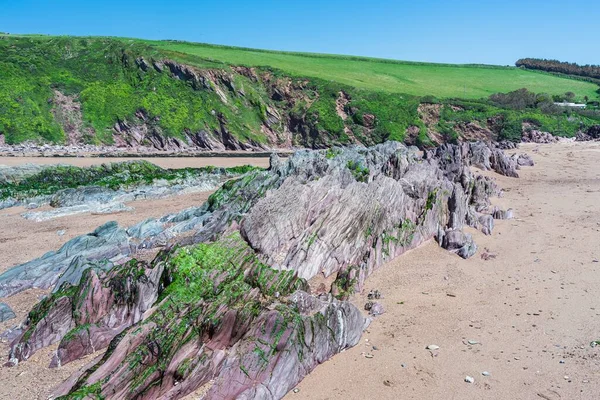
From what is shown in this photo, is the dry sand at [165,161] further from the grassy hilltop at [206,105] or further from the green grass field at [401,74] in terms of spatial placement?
the green grass field at [401,74]

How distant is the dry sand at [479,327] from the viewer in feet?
30.9

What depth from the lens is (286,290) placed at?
39.3ft

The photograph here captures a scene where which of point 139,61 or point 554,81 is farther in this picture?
point 554,81

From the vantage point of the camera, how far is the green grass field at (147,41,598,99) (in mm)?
91250

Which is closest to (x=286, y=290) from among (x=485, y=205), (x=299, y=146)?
(x=485, y=205)

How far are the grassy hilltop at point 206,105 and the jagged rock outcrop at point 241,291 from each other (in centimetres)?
5226

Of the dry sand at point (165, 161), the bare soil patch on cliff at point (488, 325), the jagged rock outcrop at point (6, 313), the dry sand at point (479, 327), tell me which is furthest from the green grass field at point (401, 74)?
the jagged rock outcrop at point (6, 313)

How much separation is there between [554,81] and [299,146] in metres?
69.8

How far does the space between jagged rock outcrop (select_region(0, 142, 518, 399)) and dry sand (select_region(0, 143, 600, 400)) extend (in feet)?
1.99

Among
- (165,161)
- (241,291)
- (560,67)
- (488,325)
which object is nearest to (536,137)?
(165,161)

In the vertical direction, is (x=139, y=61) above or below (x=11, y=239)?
above

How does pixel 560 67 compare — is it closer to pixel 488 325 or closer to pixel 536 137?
pixel 536 137

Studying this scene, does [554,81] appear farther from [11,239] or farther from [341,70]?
[11,239]

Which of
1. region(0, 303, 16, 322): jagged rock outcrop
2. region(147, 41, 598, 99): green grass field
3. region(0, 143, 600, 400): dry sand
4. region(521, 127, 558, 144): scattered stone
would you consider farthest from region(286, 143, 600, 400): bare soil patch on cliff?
region(147, 41, 598, 99): green grass field
